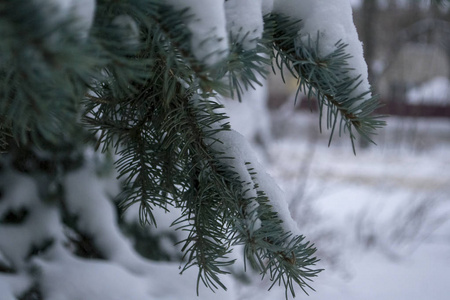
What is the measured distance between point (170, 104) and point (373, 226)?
311 cm

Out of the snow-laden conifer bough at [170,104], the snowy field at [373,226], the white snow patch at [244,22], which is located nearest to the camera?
the snow-laden conifer bough at [170,104]

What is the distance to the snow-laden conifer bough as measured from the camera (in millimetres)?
333

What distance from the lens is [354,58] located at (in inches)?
21.0

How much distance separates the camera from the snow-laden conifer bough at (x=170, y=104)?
1.09 feet

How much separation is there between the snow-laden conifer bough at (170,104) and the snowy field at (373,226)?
119 centimetres

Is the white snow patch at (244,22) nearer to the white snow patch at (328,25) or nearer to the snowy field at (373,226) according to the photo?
the white snow patch at (328,25)

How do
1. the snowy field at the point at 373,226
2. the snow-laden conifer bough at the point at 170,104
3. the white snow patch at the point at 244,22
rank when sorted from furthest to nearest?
the snowy field at the point at 373,226, the white snow patch at the point at 244,22, the snow-laden conifer bough at the point at 170,104

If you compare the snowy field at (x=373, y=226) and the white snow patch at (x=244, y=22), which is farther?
the snowy field at (x=373, y=226)

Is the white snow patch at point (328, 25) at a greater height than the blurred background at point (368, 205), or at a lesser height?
greater

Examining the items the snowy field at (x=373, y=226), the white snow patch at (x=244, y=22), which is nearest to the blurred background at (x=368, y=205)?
the snowy field at (x=373, y=226)

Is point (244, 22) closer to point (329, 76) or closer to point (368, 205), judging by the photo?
point (329, 76)

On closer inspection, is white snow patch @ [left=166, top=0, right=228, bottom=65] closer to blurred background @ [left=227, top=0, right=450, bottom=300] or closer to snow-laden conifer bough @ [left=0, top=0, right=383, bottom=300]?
snow-laden conifer bough @ [left=0, top=0, right=383, bottom=300]

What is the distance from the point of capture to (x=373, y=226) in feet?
11.3

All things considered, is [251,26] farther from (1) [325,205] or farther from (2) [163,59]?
(1) [325,205]
